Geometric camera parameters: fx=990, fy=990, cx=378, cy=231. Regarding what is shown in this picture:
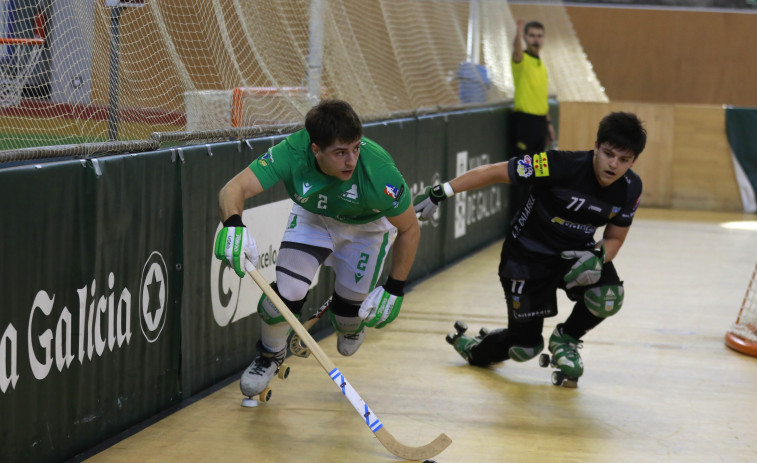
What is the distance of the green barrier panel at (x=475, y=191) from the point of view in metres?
10.1

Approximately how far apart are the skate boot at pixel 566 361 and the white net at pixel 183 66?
2.55 metres

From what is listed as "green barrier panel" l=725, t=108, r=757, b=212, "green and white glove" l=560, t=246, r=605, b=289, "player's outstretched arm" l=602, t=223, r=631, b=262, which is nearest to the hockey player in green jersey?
"green and white glove" l=560, t=246, r=605, b=289

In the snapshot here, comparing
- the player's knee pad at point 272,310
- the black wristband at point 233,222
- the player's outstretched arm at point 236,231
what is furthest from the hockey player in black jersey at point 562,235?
the black wristband at point 233,222

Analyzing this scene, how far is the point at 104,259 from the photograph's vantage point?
458 centimetres

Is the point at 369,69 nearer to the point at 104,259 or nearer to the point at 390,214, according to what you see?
the point at 390,214

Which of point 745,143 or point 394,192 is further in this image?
point 745,143

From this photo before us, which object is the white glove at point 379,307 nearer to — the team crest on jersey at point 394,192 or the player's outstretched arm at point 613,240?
the team crest on jersey at point 394,192

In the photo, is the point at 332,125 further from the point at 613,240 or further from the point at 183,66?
the point at 613,240

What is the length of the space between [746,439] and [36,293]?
3535 millimetres

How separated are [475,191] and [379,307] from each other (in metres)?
5.93

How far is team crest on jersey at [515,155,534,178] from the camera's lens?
5723mm

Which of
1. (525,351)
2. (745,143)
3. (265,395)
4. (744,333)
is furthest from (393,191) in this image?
(745,143)

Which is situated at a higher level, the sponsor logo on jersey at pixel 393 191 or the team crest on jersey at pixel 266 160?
the team crest on jersey at pixel 266 160

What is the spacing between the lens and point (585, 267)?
5.78m
